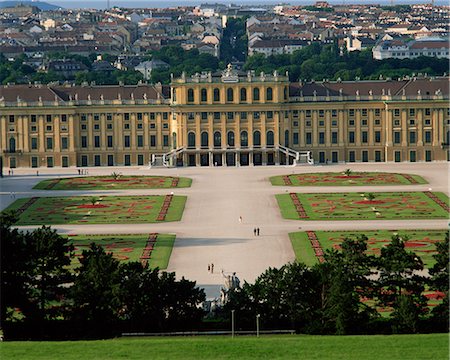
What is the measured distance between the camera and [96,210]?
92062mm

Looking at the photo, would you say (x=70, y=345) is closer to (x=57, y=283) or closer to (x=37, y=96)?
(x=57, y=283)

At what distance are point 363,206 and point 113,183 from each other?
20.9 metres

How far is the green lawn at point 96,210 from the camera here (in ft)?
286

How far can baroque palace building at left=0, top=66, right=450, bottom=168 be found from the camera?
121m

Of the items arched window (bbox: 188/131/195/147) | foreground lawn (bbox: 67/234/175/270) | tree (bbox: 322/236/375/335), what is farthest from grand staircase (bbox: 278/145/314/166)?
tree (bbox: 322/236/375/335)

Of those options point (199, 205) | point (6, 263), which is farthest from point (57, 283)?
point (199, 205)

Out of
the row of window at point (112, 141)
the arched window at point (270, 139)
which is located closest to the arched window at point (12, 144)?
the row of window at point (112, 141)

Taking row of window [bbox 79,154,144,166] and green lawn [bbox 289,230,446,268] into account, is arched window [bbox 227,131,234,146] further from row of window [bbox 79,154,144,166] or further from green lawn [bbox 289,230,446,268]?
green lawn [bbox 289,230,446,268]

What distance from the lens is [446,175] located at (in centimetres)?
10938

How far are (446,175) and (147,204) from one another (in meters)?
23.5

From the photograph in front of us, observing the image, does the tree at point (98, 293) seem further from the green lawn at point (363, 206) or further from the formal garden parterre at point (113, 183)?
the formal garden parterre at point (113, 183)

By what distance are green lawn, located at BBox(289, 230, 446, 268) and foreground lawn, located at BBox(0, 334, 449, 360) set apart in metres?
20.4

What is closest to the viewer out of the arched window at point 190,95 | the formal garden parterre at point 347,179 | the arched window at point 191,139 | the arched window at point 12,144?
the formal garden parterre at point 347,179

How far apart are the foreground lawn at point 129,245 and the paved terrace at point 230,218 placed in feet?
1.83
